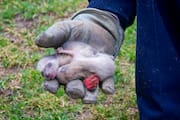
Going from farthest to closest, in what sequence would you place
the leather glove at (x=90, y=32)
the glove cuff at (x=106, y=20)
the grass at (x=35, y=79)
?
the grass at (x=35, y=79)
the glove cuff at (x=106, y=20)
the leather glove at (x=90, y=32)

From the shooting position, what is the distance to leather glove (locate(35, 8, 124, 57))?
140 centimetres

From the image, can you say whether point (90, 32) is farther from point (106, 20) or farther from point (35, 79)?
point (35, 79)

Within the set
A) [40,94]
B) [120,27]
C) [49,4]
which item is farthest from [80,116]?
[49,4]

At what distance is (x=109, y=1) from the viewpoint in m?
1.59

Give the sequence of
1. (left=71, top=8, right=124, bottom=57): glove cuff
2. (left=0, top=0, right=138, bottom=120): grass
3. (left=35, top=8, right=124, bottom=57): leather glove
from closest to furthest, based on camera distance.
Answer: (left=35, top=8, right=124, bottom=57): leather glove
(left=71, top=8, right=124, bottom=57): glove cuff
(left=0, top=0, right=138, bottom=120): grass

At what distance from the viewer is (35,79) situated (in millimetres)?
2689

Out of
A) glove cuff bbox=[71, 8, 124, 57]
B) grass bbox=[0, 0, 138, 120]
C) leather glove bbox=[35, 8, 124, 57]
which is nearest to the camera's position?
leather glove bbox=[35, 8, 124, 57]

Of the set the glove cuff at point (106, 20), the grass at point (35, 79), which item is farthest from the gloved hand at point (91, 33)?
the grass at point (35, 79)

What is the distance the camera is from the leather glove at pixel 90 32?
140cm

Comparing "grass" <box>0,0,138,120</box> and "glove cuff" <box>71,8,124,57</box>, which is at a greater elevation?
"glove cuff" <box>71,8,124,57</box>

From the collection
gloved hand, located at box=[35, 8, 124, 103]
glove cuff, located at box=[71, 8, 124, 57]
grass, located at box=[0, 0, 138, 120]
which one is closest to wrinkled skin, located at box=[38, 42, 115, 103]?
gloved hand, located at box=[35, 8, 124, 103]

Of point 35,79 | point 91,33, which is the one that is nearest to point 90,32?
point 91,33

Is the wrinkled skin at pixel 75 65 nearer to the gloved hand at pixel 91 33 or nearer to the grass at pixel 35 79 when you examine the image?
the gloved hand at pixel 91 33

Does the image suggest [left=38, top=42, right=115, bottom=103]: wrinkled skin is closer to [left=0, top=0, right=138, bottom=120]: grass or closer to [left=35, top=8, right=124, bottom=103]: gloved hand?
[left=35, top=8, right=124, bottom=103]: gloved hand
